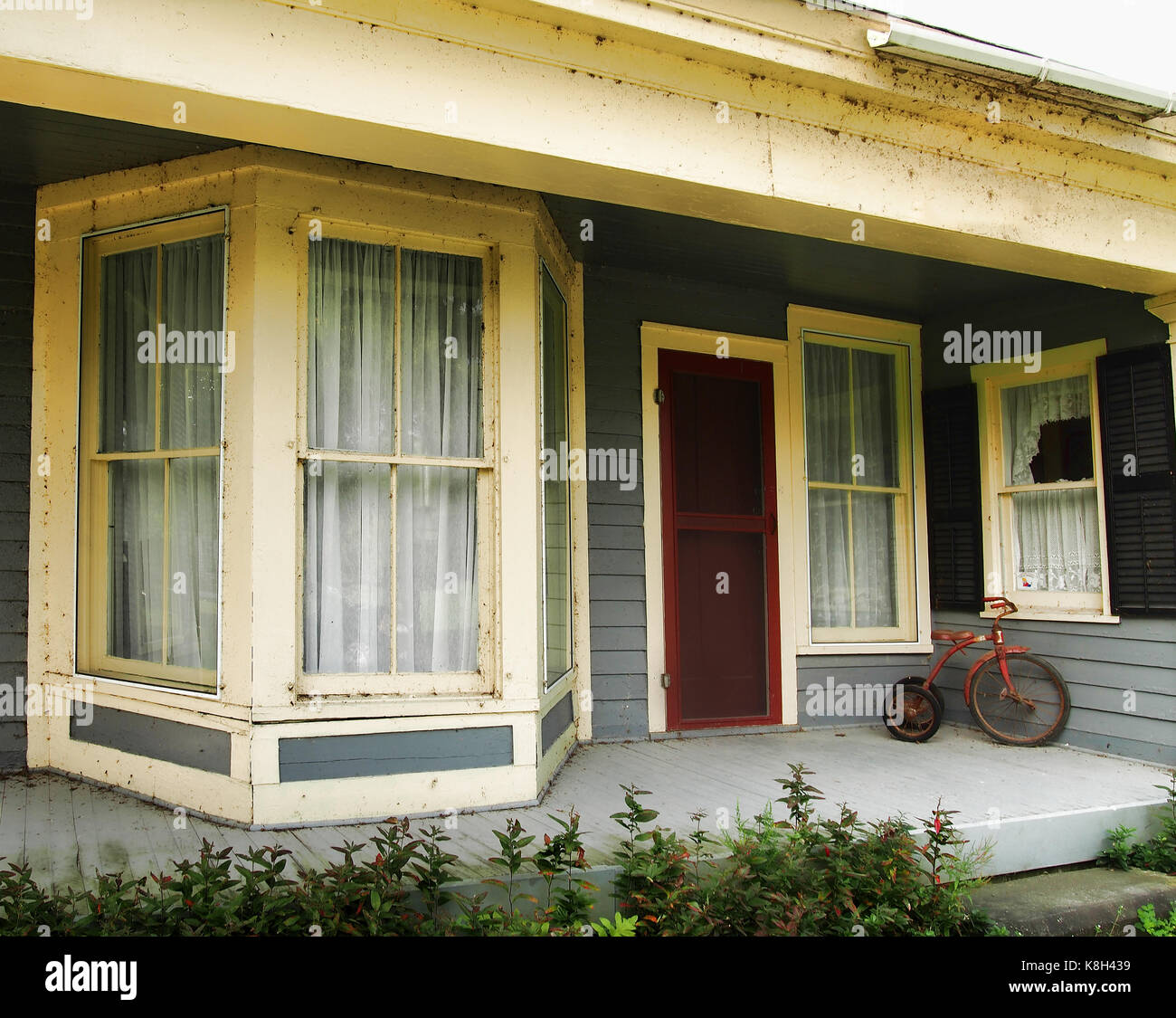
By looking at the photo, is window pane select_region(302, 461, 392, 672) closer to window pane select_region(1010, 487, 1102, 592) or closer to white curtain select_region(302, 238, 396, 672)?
white curtain select_region(302, 238, 396, 672)

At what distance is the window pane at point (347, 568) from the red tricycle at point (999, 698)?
317 centimetres

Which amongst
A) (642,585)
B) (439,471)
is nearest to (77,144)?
(439,471)

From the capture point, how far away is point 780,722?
527 centimetres

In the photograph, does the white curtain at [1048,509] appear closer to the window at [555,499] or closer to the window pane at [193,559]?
the window at [555,499]

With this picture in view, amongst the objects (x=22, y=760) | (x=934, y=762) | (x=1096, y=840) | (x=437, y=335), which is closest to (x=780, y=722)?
(x=934, y=762)

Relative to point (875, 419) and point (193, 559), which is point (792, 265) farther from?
point (193, 559)

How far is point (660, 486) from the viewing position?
5047mm

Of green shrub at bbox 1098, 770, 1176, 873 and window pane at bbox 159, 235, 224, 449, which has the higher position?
window pane at bbox 159, 235, 224, 449

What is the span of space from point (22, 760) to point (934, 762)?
428 cm

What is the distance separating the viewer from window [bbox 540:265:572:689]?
4020mm

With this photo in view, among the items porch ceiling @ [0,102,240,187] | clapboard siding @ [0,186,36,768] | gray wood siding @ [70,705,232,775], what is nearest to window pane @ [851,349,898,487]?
porch ceiling @ [0,102,240,187]

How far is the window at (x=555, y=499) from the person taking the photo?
402 centimetres

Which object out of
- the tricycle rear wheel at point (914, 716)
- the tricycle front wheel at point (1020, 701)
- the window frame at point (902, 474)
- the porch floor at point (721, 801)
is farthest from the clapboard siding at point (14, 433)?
the tricycle front wheel at point (1020, 701)

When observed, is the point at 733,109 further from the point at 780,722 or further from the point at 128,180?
the point at 780,722
